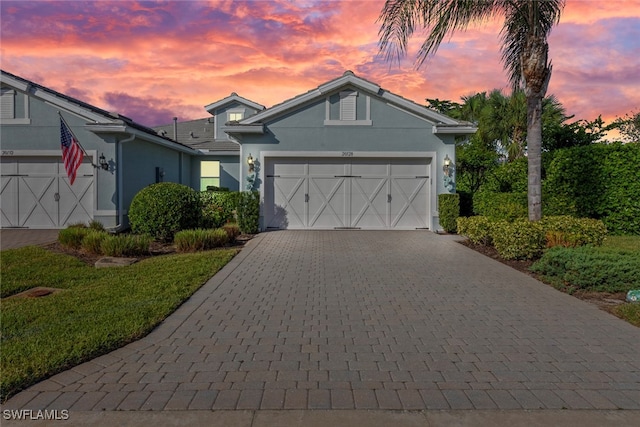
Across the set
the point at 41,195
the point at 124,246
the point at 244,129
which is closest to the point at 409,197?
the point at 244,129

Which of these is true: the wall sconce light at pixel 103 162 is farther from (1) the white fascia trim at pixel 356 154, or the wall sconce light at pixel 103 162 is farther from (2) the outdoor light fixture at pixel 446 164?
(2) the outdoor light fixture at pixel 446 164

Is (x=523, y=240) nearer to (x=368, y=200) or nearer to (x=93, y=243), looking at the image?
(x=368, y=200)

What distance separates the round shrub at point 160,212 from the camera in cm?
1163

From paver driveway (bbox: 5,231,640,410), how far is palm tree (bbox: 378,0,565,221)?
15.4 ft

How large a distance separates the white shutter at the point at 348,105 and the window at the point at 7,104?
1123 cm

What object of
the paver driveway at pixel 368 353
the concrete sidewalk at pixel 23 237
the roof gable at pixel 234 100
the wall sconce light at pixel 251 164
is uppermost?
the roof gable at pixel 234 100

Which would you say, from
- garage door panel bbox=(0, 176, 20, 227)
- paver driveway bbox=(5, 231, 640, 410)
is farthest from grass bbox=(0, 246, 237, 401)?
garage door panel bbox=(0, 176, 20, 227)

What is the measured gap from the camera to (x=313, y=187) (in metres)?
15.2

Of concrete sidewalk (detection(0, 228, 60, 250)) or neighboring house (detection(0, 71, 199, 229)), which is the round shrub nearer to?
concrete sidewalk (detection(0, 228, 60, 250))

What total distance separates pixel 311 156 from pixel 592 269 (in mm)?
9856

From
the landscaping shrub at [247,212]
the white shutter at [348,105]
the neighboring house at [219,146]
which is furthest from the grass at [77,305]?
the neighboring house at [219,146]

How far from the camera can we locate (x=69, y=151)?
13.7m

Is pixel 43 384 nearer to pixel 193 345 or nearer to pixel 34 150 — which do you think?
pixel 193 345

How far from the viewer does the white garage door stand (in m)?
15.2
